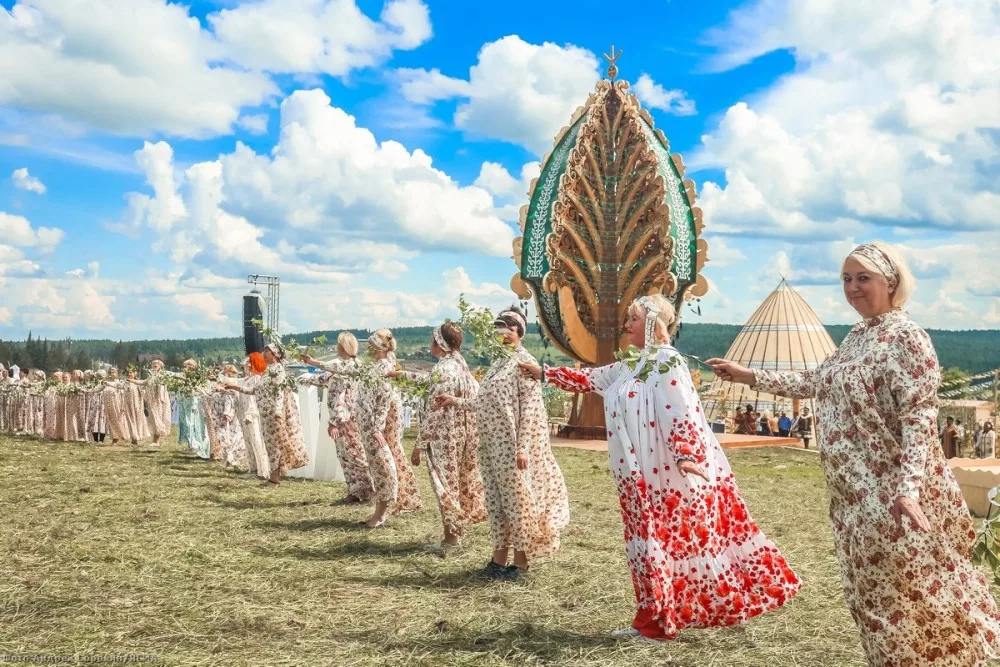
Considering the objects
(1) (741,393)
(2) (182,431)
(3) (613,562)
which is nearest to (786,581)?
(3) (613,562)

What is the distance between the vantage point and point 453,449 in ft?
24.1

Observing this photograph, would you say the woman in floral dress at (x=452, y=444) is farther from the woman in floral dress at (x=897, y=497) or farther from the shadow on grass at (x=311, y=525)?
the woman in floral dress at (x=897, y=497)

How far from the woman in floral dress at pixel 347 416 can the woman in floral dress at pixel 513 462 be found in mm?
2861

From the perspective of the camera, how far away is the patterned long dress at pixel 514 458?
6.33 m

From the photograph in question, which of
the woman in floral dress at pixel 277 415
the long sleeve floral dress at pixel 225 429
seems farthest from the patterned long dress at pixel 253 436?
the woman in floral dress at pixel 277 415

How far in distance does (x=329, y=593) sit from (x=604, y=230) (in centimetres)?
1372

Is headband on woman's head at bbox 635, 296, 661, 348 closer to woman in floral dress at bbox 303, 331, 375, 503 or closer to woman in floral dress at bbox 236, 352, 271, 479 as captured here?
woman in floral dress at bbox 303, 331, 375, 503

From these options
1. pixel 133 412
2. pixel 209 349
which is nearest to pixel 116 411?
pixel 133 412

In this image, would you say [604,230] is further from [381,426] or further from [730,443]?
[381,426]

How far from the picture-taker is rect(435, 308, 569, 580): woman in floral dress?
6.33 m

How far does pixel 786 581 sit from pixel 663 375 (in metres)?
1.29

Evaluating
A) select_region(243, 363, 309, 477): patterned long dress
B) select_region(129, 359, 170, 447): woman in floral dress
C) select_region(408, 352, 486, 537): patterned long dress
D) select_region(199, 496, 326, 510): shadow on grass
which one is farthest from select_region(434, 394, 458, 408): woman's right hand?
select_region(129, 359, 170, 447): woman in floral dress

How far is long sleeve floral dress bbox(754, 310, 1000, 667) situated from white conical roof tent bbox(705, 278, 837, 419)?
31999 millimetres

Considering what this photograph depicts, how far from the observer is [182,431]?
712 inches
